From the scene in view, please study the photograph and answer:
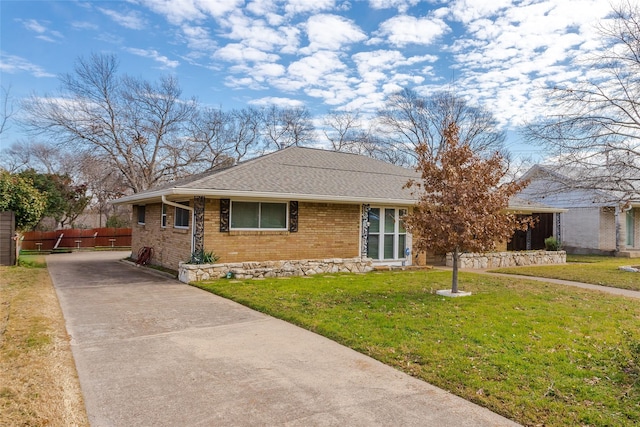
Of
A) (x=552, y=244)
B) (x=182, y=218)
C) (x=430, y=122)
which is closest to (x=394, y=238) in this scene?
(x=182, y=218)

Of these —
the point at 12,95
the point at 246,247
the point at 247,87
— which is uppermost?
the point at 247,87

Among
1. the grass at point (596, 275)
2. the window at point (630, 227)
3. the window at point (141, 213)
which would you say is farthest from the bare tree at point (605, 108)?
the window at point (141, 213)

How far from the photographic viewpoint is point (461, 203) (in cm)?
821

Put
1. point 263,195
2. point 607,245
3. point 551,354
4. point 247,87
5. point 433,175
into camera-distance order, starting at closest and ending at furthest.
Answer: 1. point 551,354
2. point 433,175
3. point 263,195
4. point 607,245
5. point 247,87

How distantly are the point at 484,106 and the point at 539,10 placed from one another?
962 inches

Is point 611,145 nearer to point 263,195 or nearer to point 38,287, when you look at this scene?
point 263,195

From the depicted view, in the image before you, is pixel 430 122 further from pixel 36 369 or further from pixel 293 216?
pixel 36 369

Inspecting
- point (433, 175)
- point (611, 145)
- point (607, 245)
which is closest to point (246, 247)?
point (433, 175)

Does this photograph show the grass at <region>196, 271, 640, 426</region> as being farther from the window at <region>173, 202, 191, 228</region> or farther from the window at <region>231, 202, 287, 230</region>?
the window at <region>173, 202, 191, 228</region>

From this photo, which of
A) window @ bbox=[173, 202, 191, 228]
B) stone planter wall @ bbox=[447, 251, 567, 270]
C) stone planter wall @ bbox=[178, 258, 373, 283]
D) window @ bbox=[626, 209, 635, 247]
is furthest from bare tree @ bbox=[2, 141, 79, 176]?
window @ bbox=[626, 209, 635, 247]

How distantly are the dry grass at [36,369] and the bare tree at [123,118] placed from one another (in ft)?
72.3

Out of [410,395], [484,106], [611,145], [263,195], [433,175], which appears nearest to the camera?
[410,395]

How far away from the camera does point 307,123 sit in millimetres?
39875

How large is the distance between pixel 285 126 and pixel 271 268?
29.4 meters
